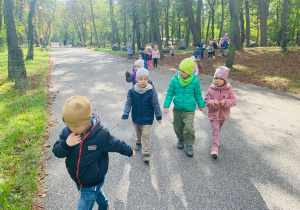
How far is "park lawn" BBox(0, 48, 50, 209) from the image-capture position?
2918 millimetres

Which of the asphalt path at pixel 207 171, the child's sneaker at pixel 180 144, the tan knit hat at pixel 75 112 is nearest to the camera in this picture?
the tan knit hat at pixel 75 112

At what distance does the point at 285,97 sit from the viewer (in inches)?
305

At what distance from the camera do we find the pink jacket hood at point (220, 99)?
3.82 m

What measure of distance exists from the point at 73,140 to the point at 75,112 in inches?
11.4

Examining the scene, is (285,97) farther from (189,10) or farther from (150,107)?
(189,10)

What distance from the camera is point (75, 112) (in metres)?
1.88

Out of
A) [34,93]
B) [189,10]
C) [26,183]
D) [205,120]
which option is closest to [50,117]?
[34,93]

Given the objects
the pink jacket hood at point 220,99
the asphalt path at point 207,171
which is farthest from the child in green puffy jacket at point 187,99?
the asphalt path at point 207,171

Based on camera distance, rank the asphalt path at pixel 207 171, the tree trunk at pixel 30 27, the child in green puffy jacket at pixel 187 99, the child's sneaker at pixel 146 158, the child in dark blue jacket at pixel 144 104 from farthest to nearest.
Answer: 1. the tree trunk at pixel 30 27
2. the child in green puffy jacket at pixel 187 99
3. the child's sneaker at pixel 146 158
4. the child in dark blue jacket at pixel 144 104
5. the asphalt path at pixel 207 171

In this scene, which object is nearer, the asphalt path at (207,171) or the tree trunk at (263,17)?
the asphalt path at (207,171)

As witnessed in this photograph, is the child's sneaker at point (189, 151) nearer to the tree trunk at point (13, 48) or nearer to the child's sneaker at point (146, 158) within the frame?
the child's sneaker at point (146, 158)

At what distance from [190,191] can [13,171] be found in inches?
120

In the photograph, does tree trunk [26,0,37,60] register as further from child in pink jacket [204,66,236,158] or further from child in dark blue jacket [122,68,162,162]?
child in pink jacket [204,66,236,158]

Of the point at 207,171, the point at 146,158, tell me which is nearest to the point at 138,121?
the point at 146,158
